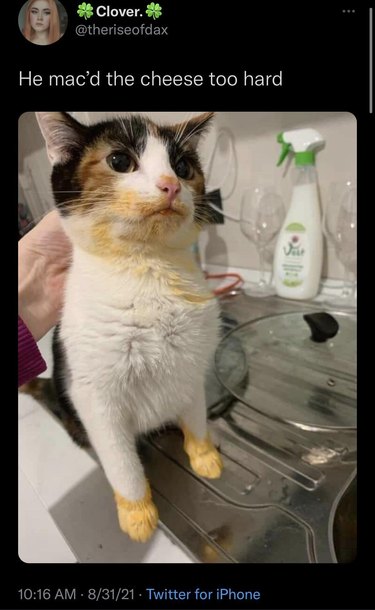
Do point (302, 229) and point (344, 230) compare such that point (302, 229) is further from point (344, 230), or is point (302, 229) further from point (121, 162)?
point (121, 162)

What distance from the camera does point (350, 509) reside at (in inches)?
16.3

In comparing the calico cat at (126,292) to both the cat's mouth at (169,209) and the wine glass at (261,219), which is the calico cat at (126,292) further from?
the wine glass at (261,219)

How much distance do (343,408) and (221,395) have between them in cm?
22

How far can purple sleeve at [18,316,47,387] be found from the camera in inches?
17.2

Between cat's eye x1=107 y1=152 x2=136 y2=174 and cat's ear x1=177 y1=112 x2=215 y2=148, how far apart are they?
13cm

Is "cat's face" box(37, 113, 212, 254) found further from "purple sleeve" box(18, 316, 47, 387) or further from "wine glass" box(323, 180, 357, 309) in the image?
"wine glass" box(323, 180, 357, 309)

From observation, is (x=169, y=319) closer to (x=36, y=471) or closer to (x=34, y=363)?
(x=34, y=363)

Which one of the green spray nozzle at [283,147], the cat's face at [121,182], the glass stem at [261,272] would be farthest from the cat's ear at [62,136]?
the glass stem at [261,272]

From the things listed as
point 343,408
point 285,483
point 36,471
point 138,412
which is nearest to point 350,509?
point 285,483

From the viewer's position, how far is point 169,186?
0.37 m
